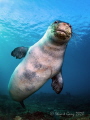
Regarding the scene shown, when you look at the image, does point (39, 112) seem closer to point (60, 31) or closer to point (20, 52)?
point (20, 52)

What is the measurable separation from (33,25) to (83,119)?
23734 mm

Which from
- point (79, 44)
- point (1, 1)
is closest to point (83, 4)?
point (1, 1)

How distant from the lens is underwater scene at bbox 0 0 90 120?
4188mm

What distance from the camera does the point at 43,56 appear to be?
418 cm

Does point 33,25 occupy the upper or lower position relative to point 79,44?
upper

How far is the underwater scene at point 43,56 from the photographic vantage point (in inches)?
165

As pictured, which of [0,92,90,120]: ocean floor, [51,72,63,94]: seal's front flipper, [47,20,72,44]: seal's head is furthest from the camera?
[0,92,90,120]: ocean floor

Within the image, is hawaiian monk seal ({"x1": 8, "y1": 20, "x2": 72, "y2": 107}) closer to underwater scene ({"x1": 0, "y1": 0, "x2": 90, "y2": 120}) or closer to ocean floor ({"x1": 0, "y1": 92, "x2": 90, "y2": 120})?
underwater scene ({"x1": 0, "y1": 0, "x2": 90, "y2": 120})

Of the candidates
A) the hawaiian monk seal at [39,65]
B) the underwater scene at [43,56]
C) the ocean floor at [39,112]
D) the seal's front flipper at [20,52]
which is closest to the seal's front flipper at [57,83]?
the underwater scene at [43,56]

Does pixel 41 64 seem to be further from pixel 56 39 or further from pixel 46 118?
pixel 46 118

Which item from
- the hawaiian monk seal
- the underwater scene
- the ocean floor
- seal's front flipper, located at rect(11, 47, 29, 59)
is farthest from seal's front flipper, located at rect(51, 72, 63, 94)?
seal's front flipper, located at rect(11, 47, 29, 59)

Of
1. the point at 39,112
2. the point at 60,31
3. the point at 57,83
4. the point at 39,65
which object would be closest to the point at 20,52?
the point at 39,65

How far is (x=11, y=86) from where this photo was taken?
4715 mm

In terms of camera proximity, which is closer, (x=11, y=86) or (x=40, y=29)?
(x=11, y=86)
